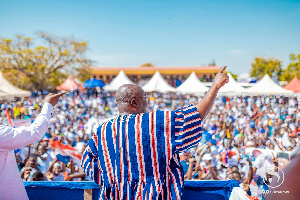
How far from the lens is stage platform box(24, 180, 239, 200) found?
2.06 meters

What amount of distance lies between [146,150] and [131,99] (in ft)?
0.95

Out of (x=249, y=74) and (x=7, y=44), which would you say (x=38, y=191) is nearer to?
(x=7, y=44)

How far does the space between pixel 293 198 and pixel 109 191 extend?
898 mm

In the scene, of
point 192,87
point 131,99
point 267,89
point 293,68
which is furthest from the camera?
point 293,68

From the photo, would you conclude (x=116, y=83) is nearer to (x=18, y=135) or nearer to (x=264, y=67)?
(x=18, y=135)

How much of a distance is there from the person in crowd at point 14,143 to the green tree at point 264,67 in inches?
1918

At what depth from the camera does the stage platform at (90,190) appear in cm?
206

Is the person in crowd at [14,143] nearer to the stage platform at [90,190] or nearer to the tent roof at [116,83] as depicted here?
the stage platform at [90,190]

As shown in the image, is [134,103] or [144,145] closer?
[144,145]

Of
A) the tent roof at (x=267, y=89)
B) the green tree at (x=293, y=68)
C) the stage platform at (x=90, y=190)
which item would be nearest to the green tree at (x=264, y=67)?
the green tree at (x=293, y=68)

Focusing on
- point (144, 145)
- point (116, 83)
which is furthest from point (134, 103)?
point (116, 83)

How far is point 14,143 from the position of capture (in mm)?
1492

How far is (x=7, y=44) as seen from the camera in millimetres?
28922

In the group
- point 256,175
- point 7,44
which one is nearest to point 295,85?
point 256,175
